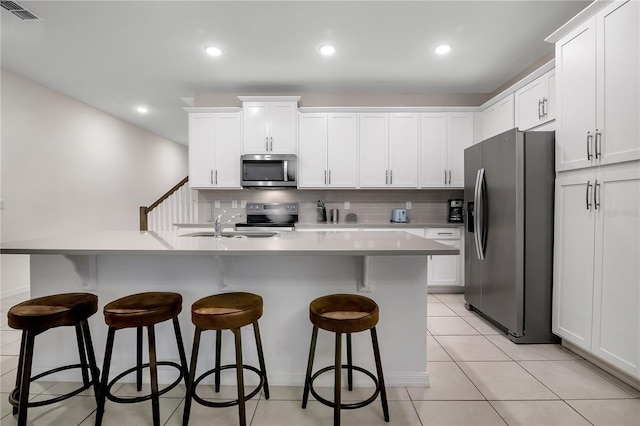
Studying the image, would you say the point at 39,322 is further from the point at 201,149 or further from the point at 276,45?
the point at 201,149

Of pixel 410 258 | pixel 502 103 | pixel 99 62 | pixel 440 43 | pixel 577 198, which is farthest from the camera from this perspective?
pixel 502 103

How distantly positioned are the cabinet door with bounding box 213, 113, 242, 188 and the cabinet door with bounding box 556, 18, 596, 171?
3.43 m

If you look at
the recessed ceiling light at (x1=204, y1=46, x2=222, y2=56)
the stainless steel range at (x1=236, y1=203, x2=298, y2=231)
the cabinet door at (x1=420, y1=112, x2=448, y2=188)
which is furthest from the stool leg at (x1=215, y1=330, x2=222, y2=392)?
the cabinet door at (x1=420, y1=112, x2=448, y2=188)

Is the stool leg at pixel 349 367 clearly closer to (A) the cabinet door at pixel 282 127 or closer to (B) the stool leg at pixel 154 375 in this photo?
(B) the stool leg at pixel 154 375

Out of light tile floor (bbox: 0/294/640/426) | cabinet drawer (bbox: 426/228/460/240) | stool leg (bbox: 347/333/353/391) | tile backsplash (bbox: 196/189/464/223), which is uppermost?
tile backsplash (bbox: 196/189/464/223)

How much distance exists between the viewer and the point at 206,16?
2.53 m

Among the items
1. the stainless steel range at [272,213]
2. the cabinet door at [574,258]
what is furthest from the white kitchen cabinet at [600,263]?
the stainless steel range at [272,213]

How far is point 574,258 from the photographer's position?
2.18 meters

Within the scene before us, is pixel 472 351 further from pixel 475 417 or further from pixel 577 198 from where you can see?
pixel 577 198

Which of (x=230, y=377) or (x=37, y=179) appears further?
(x=37, y=179)

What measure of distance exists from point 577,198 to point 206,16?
10.7 ft

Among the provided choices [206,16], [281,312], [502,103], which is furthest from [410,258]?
[502,103]

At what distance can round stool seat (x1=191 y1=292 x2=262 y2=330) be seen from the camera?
1376 millimetres

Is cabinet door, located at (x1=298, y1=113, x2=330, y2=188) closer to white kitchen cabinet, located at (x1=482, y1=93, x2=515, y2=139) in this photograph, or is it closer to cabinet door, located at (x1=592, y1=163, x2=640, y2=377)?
white kitchen cabinet, located at (x1=482, y1=93, x2=515, y2=139)
